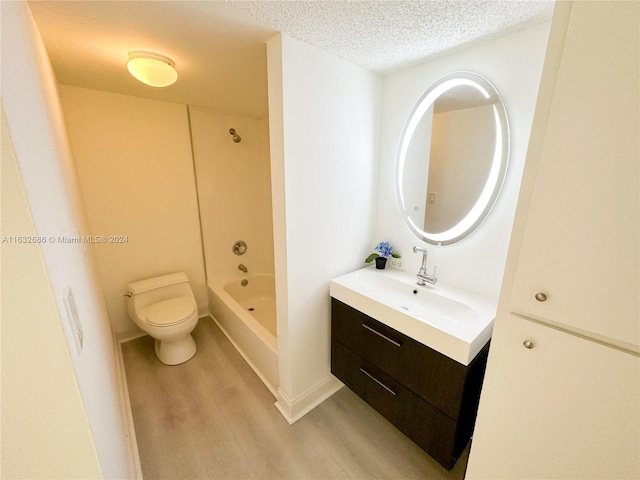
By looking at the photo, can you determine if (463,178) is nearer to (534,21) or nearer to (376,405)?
(534,21)

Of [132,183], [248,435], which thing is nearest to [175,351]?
[248,435]

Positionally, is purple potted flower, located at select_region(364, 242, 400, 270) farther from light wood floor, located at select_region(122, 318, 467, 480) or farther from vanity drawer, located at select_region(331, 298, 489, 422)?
light wood floor, located at select_region(122, 318, 467, 480)

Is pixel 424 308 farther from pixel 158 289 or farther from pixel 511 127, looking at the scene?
pixel 158 289

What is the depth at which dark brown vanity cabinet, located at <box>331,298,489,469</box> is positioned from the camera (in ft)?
3.69

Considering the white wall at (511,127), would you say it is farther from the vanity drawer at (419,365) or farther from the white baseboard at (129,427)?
the white baseboard at (129,427)

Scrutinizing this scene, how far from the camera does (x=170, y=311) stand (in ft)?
6.95

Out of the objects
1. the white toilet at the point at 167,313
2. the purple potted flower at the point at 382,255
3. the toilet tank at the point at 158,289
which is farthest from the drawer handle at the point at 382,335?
the toilet tank at the point at 158,289

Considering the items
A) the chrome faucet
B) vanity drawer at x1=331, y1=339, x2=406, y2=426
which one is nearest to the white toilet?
vanity drawer at x1=331, y1=339, x2=406, y2=426

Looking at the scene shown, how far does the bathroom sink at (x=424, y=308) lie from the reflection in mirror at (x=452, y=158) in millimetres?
329

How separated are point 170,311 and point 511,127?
260cm

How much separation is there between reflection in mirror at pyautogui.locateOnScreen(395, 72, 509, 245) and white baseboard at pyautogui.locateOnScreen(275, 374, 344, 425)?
123cm

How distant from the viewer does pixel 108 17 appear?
1.04 meters

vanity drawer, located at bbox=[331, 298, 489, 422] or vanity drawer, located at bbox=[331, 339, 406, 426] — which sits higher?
vanity drawer, located at bbox=[331, 298, 489, 422]

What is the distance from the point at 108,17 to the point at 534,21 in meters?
1.77
